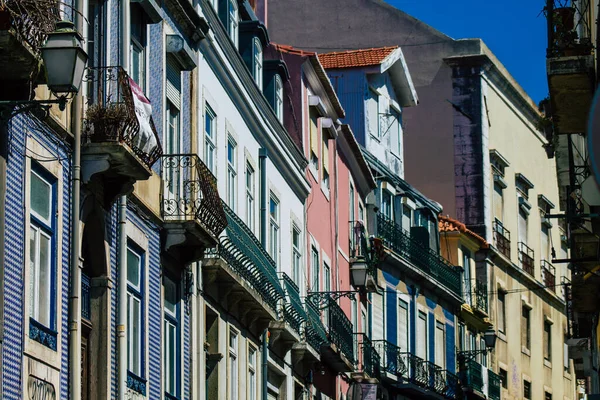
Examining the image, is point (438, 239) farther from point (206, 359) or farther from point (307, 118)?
point (206, 359)

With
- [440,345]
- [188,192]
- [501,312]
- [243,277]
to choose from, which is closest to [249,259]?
[243,277]

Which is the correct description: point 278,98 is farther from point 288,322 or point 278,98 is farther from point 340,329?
point 340,329

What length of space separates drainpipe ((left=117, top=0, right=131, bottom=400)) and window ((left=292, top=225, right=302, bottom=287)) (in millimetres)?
13856

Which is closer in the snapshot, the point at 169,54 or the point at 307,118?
the point at 169,54

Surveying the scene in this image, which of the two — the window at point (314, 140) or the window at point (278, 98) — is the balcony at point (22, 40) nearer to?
the window at point (278, 98)

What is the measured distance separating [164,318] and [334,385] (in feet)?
53.3

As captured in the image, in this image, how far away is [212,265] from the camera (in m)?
25.5

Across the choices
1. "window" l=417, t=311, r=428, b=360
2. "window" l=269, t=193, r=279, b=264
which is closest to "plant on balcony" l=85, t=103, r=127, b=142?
"window" l=269, t=193, r=279, b=264

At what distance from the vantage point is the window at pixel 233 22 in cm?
2934

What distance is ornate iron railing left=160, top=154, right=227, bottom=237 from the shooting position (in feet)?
76.4

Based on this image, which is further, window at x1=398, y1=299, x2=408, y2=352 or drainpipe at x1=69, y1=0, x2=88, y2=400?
window at x1=398, y1=299, x2=408, y2=352

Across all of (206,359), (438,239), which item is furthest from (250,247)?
(438,239)

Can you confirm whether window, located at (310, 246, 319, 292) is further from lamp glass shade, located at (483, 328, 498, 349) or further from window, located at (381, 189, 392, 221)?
lamp glass shade, located at (483, 328, 498, 349)

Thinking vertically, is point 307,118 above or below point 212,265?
above
